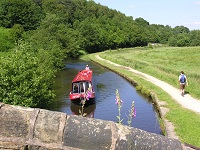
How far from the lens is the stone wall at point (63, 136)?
4.47 m

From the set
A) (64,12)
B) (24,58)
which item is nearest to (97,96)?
(24,58)

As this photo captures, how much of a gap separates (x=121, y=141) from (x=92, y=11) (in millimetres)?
142363

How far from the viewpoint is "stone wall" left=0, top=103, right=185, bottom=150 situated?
4473mm

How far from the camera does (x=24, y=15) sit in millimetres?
87750

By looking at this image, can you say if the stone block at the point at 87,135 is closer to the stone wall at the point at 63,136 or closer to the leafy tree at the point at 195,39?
the stone wall at the point at 63,136

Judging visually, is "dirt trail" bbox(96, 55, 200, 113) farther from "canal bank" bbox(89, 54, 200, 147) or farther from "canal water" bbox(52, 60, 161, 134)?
"canal water" bbox(52, 60, 161, 134)

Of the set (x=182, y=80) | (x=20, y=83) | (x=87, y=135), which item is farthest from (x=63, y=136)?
(x=182, y=80)

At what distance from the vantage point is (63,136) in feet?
14.7

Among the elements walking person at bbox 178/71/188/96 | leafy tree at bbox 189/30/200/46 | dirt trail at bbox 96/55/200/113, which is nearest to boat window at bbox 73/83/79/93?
dirt trail at bbox 96/55/200/113

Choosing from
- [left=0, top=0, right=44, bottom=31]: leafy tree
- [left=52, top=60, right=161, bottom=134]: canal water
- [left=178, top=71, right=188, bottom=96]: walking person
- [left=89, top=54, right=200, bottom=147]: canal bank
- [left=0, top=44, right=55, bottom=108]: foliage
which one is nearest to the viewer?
[left=89, top=54, right=200, bottom=147]: canal bank

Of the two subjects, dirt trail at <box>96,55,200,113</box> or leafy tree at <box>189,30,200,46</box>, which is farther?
leafy tree at <box>189,30,200,46</box>

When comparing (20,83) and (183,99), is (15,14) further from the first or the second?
(20,83)

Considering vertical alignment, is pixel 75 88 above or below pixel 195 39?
below

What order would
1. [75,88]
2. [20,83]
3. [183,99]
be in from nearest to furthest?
[20,83] → [183,99] → [75,88]
